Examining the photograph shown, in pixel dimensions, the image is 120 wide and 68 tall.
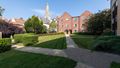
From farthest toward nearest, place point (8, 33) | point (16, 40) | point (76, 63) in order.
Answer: point (8, 33), point (16, 40), point (76, 63)

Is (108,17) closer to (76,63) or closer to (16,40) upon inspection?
(16,40)

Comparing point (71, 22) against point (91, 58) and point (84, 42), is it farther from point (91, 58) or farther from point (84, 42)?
point (91, 58)

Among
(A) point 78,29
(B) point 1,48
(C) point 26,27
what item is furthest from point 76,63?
(A) point 78,29

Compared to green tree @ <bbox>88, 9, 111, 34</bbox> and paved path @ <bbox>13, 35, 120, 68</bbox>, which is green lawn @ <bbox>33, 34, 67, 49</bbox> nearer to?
paved path @ <bbox>13, 35, 120, 68</bbox>

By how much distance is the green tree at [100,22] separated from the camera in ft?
147

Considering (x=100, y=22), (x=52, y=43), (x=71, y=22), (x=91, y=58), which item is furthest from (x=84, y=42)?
(x=71, y=22)

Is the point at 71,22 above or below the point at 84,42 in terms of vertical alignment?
above

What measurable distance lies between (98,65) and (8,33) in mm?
38790

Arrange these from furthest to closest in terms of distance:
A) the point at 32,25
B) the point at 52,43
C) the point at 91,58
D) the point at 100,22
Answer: the point at 32,25 < the point at 100,22 < the point at 52,43 < the point at 91,58

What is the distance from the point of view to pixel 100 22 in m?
45.6

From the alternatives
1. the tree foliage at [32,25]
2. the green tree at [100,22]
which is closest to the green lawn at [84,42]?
the green tree at [100,22]

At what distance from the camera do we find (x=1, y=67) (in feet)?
30.9

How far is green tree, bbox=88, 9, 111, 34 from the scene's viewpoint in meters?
44.8

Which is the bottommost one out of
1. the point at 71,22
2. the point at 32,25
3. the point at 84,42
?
the point at 84,42
